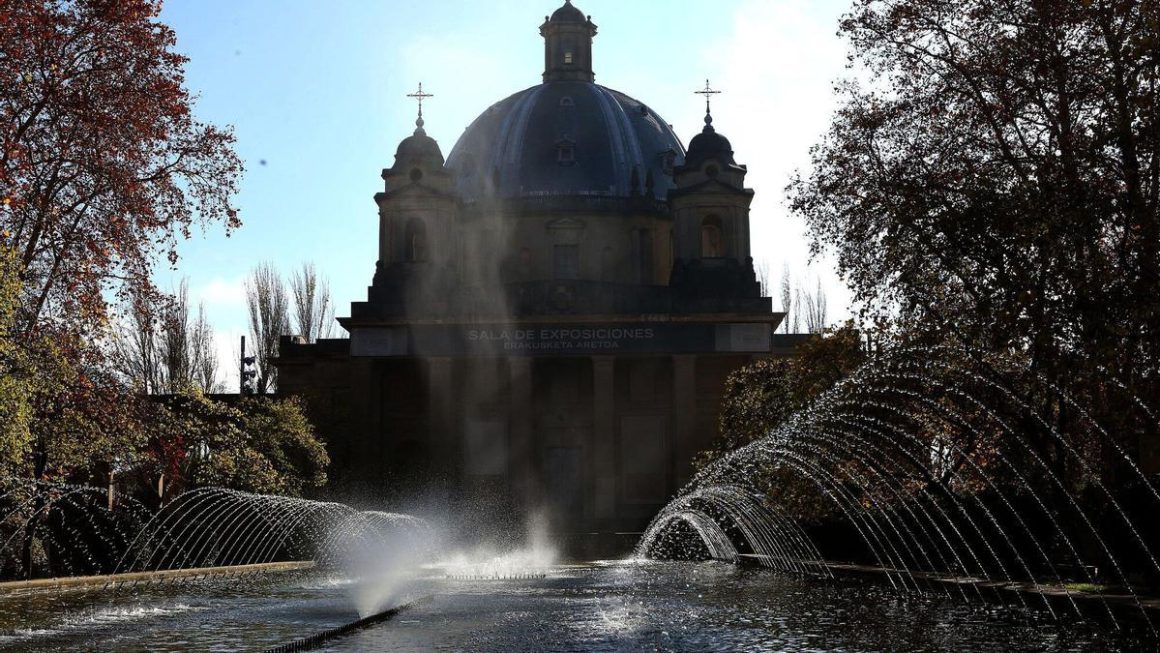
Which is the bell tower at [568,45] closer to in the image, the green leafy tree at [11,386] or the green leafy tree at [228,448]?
the green leafy tree at [228,448]

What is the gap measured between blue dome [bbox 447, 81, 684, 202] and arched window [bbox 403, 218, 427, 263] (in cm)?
731

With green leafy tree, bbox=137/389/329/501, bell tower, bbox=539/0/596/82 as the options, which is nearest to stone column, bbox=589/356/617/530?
green leafy tree, bbox=137/389/329/501

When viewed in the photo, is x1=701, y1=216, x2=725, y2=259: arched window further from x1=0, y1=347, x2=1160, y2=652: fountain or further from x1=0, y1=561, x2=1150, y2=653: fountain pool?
x1=0, y1=561, x2=1150, y2=653: fountain pool

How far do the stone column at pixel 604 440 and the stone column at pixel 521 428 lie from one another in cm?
289

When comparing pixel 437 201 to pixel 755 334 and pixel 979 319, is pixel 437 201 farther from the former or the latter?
pixel 979 319

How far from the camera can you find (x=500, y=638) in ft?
35.4

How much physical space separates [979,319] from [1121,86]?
121 inches

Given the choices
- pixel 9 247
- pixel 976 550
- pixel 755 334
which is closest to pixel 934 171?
pixel 976 550

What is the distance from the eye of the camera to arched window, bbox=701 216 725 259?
223 ft

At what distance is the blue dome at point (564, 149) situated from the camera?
242 feet

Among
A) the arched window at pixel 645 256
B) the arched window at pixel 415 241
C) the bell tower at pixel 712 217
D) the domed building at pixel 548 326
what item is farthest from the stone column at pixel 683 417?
the arched window at pixel 415 241

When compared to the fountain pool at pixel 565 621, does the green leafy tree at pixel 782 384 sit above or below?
above

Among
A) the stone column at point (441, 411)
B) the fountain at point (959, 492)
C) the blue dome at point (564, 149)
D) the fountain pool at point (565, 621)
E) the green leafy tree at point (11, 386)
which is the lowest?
the fountain pool at point (565, 621)

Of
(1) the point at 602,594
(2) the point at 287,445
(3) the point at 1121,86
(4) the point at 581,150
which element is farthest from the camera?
(4) the point at 581,150
